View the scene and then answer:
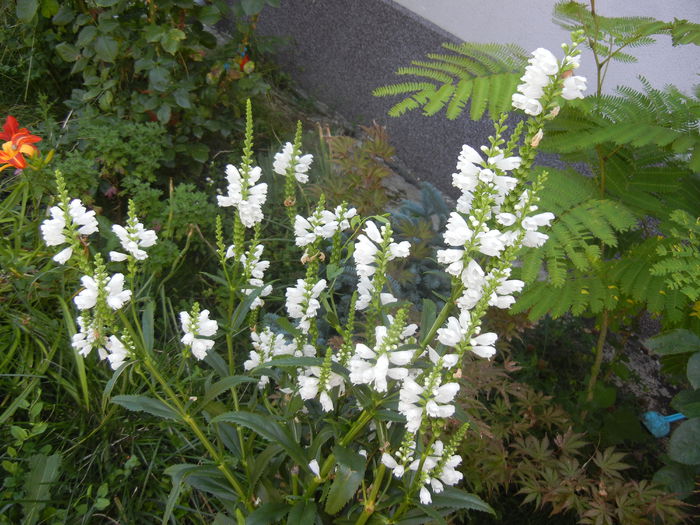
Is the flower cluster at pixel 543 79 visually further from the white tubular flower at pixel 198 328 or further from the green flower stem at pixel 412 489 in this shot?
the white tubular flower at pixel 198 328

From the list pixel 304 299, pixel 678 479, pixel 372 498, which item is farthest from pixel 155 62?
pixel 678 479

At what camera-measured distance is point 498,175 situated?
132cm

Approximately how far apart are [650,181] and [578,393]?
1.14 m

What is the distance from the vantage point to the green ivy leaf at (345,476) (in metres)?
1.42

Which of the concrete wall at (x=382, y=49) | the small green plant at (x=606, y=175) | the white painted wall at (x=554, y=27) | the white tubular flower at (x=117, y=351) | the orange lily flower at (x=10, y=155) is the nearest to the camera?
the white tubular flower at (x=117, y=351)

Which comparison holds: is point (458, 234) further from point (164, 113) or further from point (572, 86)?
point (164, 113)

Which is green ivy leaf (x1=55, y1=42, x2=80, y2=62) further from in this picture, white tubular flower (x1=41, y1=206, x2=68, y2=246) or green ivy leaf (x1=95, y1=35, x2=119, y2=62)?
white tubular flower (x1=41, y1=206, x2=68, y2=246)

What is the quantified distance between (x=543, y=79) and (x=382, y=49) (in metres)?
4.03

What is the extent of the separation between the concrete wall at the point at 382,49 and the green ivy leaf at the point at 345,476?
357cm

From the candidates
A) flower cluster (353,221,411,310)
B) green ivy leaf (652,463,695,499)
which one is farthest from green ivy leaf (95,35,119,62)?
green ivy leaf (652,463,695,499)

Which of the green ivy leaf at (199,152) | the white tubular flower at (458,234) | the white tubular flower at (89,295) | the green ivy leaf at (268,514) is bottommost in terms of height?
the green ivy leaf at (199,152)

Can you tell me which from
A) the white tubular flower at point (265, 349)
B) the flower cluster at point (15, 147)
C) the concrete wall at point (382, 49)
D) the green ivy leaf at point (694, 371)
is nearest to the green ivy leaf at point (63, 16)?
the flower cluster at point (15, 147)

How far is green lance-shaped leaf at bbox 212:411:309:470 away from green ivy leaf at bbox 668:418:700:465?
54.0 inches

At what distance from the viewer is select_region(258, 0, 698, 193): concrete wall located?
4660 millimetres
